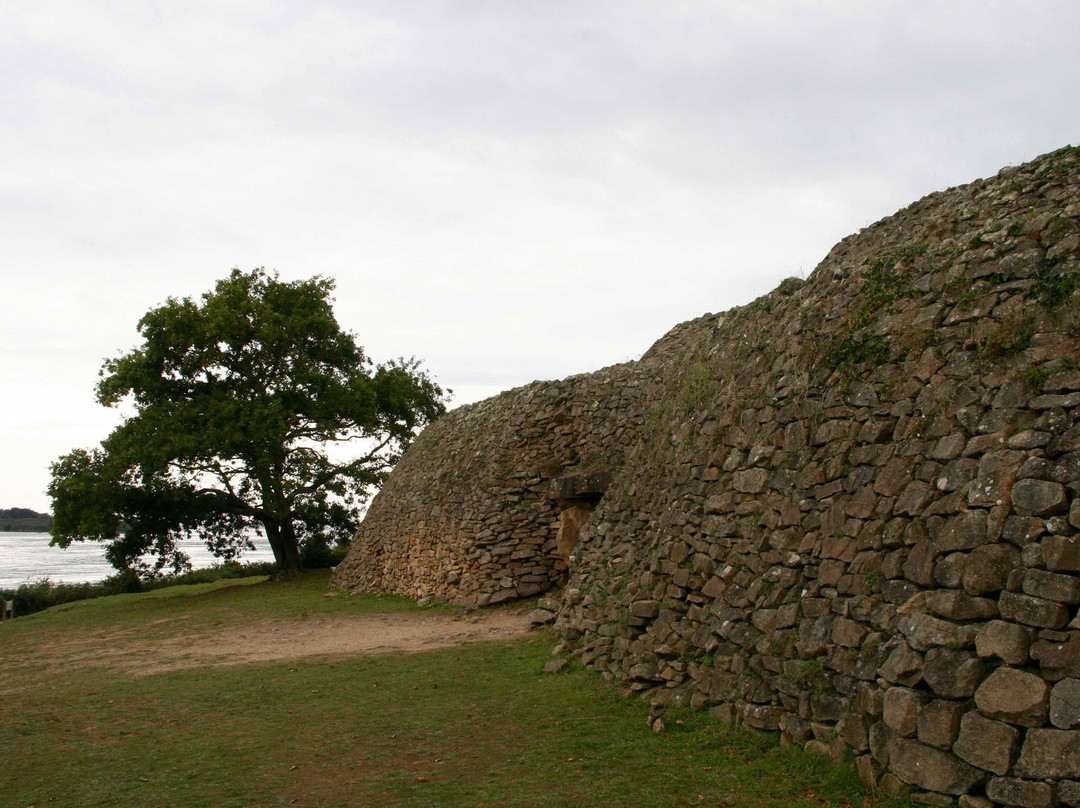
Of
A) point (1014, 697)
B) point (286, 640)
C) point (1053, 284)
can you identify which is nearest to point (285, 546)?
point (286, 640)

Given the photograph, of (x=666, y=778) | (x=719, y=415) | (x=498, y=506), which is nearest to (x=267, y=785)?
(x=666, y=778)

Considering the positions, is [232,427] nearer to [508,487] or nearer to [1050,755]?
[508,487]

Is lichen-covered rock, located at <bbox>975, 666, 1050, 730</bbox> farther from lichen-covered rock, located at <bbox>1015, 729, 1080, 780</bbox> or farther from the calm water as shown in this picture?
the calm water

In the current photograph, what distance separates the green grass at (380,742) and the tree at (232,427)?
1078cm

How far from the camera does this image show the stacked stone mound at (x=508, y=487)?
15.3 m

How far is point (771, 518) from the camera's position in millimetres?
7293

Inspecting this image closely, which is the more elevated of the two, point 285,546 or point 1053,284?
point 1053,284

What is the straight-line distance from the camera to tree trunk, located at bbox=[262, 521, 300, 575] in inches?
998

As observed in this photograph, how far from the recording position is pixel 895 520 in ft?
19.1

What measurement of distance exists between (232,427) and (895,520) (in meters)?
19.4

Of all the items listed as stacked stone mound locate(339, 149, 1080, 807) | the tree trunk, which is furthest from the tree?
stacked stone mound locate(339, 149, 1080, 807)

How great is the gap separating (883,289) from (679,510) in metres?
3.18

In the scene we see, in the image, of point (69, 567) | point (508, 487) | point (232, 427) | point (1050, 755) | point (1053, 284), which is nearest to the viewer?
point (1050, 755)

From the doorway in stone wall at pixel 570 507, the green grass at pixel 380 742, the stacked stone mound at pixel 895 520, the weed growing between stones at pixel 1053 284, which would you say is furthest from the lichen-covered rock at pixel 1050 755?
the doorway in stone wall at pixel 570 507
